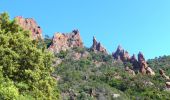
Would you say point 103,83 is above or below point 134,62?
below

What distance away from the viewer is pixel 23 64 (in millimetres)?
35469

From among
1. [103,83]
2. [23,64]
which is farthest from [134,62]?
[23,64]

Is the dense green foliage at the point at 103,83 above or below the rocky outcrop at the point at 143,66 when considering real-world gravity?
below

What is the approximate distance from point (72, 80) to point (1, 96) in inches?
5499

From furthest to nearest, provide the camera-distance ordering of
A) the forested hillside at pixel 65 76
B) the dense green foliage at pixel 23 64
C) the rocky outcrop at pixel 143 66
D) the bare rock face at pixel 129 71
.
Result: the bare rock face at pixel 129 71
the rocky outcrop at pixel 143 66
the forested hillside at pixel 65 76
the dense green foliage at pixel 23 64

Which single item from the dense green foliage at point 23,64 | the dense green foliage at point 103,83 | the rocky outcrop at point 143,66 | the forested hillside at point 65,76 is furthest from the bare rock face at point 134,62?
the dense green foliage at point 23,64

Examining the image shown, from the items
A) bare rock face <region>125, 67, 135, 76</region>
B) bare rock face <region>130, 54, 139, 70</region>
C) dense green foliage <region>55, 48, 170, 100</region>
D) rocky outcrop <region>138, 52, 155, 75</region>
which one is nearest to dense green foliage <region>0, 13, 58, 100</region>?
dense green foliage <region>55, 48, 170, 100</region>

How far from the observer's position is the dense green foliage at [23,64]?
33750mm

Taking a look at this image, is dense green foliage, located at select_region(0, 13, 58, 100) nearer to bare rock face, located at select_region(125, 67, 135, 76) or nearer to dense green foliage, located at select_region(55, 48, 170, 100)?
dense green foliage, located at select_region(55, 48, 170, 100)

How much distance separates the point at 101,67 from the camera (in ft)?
649

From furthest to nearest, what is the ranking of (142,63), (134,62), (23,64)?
(134,62) → (142,63) → (23,64)

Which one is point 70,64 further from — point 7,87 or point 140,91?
point 7,87

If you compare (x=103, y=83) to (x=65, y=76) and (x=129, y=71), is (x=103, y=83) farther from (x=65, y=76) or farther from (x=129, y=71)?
(x=129, y=71)

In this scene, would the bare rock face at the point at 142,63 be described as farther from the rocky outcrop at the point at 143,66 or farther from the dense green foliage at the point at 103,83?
the dense green foliage at the point at 103,83
